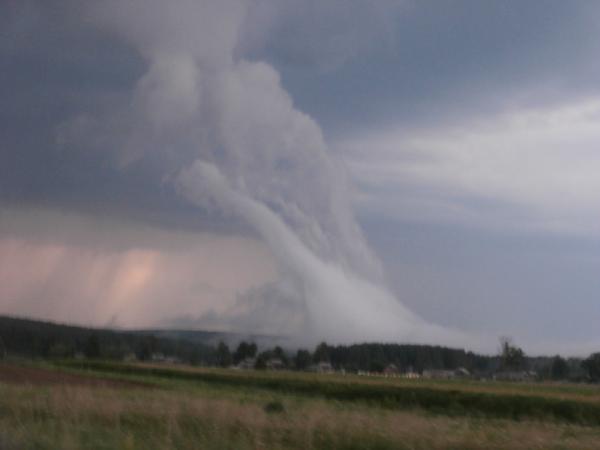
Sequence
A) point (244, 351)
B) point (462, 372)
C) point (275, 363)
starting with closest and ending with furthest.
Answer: point (275, 363), point (462, 372), point (244, 351)

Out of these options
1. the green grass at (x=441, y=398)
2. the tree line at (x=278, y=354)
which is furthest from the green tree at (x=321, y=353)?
the green grass at (x=441, y=398)

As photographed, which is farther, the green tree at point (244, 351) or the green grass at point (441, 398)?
the green tree at point (244, 351)

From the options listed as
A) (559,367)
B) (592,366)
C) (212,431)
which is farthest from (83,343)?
(212,431)

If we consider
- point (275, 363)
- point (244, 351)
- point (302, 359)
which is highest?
point (244, 351)

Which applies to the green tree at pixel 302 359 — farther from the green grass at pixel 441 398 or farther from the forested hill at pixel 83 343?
the green grass at pixel 441 398

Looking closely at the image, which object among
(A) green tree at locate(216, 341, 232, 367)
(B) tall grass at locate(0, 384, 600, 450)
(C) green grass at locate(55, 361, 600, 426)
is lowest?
(B) tall grass at locate(0, 384, 600, 450)

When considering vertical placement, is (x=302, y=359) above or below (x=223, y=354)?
below

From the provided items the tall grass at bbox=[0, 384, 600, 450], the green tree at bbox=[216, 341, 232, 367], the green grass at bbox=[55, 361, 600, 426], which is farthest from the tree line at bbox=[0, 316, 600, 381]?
the tall grass at bbox=[0, 384, 600, 450]

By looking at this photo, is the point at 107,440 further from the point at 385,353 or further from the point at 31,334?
the point at 31,334

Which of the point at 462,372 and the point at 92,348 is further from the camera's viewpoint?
the point at 92,348

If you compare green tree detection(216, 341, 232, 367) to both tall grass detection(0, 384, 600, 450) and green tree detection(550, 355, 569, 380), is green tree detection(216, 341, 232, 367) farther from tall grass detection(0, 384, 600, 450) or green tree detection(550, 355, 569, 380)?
tall grass detection(0, 384, 600, 450)

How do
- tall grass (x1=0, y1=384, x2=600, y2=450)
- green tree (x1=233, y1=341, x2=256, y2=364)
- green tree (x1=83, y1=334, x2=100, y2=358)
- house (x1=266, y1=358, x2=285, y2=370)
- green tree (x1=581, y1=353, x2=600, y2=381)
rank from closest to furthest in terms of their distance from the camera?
tall grass (x1=0, y1=384, x2=600, y2=450) → green tree (x1=581, y1=353, x2=600, y2=381) → house (x1=266, y1=358, x2=285, y2=370) → green tree (x1=83, y1=334, x2=100, y2=358) → green tree (x1=233, y1=341, x2=256, y2=364)

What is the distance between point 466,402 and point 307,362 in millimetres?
72799

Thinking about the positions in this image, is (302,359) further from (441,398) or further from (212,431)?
(212,431)
